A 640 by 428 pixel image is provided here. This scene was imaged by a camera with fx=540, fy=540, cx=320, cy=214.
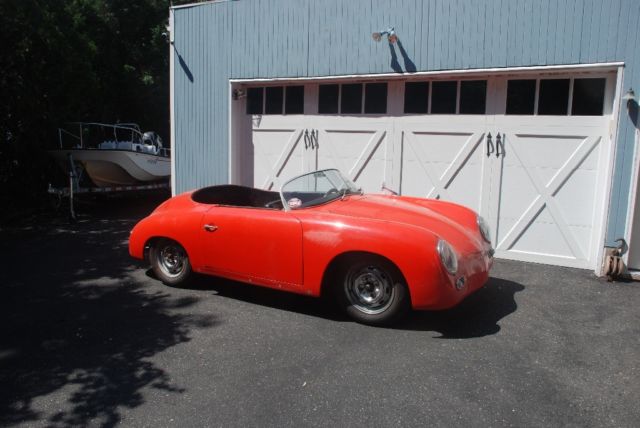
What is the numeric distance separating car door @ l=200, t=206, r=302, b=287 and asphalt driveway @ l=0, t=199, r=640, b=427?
0.39 m

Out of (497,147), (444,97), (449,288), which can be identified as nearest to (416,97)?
(444,97)

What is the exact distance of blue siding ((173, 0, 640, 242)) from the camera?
6426 mm

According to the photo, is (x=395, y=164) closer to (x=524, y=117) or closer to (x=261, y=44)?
(x=524, y=117)

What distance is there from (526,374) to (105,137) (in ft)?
45.4

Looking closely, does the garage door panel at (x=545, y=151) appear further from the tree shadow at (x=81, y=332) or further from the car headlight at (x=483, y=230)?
the tree shadow at (x=81, y=332)

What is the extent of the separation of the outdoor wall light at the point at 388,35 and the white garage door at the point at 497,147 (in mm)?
665

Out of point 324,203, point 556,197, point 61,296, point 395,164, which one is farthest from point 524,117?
point 61,296

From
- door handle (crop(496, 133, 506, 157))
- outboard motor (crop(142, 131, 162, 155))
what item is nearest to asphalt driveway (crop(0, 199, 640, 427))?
door handle (crop(496, 133, 506, 157))

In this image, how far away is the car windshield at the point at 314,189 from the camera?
17.6 ft

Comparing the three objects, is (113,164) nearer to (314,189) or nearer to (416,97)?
(416,97)

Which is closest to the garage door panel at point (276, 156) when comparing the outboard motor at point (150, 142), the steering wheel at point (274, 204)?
the steering wheel at point (274, 204)

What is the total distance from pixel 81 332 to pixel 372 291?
2566mm

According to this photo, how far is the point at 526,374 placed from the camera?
393 centimetres

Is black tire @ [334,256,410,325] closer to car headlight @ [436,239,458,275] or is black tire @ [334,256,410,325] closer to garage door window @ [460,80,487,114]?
car headlight @ [436,239,458,275]
